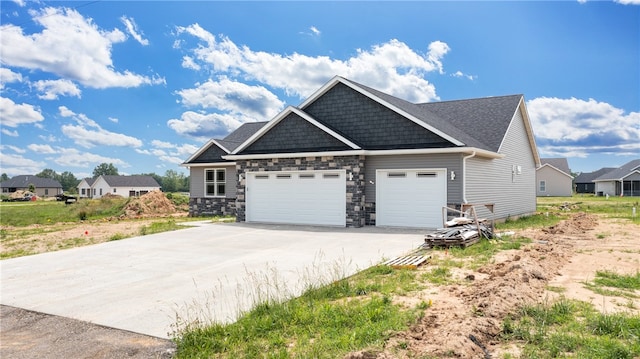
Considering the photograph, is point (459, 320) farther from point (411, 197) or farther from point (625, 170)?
point (625, 170)

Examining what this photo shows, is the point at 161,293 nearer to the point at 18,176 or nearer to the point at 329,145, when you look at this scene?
the point at 329,145

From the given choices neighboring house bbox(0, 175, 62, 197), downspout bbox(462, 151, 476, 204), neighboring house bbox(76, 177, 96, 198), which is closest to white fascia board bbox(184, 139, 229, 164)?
downspout bbox(462, 151, 476, 204)

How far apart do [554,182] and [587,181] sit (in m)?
20.0

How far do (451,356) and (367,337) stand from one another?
2.92 feet

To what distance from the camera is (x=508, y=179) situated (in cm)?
1909

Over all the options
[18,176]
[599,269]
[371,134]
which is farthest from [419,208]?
[18,176]

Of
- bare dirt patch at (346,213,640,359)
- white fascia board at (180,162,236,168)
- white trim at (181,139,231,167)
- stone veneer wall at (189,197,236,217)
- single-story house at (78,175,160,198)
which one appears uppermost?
white trim at (181,139,231,167)

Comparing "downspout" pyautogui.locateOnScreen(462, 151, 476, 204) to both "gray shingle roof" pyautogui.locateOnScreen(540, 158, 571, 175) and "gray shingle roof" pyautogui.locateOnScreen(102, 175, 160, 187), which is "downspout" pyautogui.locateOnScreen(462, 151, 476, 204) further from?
"gray shingle roof" pyautogui.locateOnScreen(102, 175, 160, 187)

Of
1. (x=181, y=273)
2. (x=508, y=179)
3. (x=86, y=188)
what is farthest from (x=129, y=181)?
(x=181, y=273)

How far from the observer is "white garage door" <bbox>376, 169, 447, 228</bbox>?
14914 mm

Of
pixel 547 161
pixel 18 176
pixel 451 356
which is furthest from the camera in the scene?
pixel 18 176

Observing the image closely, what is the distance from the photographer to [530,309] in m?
5.16

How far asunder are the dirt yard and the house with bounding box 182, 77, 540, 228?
6401mm

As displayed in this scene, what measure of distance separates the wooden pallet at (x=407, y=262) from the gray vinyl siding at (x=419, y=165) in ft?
20.6
